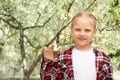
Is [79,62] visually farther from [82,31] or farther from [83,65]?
[82,31]

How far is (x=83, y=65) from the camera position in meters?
3.99

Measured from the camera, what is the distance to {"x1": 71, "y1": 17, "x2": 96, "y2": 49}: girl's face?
13.1ft

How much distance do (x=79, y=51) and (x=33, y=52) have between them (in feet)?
18.8

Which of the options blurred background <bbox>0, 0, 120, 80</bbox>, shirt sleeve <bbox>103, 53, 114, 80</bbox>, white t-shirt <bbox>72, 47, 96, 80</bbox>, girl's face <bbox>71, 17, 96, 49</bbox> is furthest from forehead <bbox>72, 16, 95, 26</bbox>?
blurred background <bbox>0, 0, 120, 80</bbox>

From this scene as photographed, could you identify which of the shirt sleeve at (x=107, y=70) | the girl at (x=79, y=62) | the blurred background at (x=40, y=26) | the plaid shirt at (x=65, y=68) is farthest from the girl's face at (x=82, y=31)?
the blurred background at (x=40, y=26)

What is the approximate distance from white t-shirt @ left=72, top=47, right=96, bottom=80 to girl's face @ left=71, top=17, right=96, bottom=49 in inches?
3.3

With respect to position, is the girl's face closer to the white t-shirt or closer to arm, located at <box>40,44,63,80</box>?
the white t-shirt

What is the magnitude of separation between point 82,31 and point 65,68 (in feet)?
1.20

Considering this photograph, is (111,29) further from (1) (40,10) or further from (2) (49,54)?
(2) (49,54)

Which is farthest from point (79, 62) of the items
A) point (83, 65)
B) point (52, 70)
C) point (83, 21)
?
point (83, 21)

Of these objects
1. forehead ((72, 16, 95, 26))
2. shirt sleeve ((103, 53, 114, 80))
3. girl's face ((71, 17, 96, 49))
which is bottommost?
shirt sleeve ((103, 53, 114, 80))

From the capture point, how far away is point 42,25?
8.91 meters

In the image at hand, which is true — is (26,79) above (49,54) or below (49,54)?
below

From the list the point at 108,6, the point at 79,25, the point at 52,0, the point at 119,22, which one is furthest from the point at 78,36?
the point at 119,22
